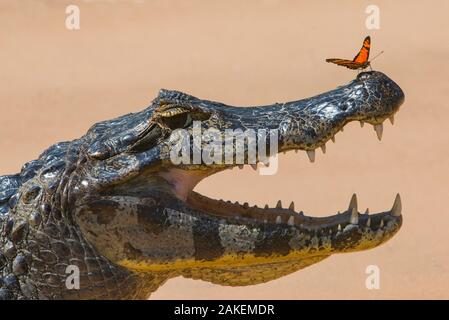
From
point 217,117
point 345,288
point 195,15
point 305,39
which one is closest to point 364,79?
point 217,117

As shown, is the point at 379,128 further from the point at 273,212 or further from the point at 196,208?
the point at 196,208

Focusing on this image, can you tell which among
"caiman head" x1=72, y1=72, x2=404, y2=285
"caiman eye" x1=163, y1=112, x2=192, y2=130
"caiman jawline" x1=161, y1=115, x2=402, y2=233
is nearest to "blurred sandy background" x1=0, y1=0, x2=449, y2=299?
"caiman jawline" x1=161, y1=115, x2=402, y2=233

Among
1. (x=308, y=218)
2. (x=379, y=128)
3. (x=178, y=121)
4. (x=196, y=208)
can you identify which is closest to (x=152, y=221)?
(x=196, y=208)

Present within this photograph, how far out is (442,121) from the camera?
509 inches

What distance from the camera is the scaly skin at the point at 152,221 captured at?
220 inches

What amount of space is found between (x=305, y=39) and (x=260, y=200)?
5.82m

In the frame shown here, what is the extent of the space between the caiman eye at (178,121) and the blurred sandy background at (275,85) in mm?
3632

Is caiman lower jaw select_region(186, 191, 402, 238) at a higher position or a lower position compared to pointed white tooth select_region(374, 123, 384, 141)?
lower

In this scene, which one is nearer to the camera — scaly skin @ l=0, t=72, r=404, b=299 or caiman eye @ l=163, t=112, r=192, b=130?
scaly skin @ l=0, t=72, r=404, b=299

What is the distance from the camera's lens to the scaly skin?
559 centimetres

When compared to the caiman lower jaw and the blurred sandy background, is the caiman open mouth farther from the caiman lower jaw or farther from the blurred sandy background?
the blurred sandy background

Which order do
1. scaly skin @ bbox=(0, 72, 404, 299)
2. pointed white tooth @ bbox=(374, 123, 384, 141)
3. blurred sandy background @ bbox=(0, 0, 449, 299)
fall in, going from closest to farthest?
scaly skin @ bbox=(0, 72, 404, 299)
pointed white tooth @ bbox=(374, 123, 384, 141)
blurred sandy background @ bbox=(0, 0, 449, 299)

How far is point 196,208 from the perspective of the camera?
5887 millimetres

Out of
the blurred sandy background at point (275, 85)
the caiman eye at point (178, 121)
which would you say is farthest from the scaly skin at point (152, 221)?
the blurred sandy background at point (275, 85)
